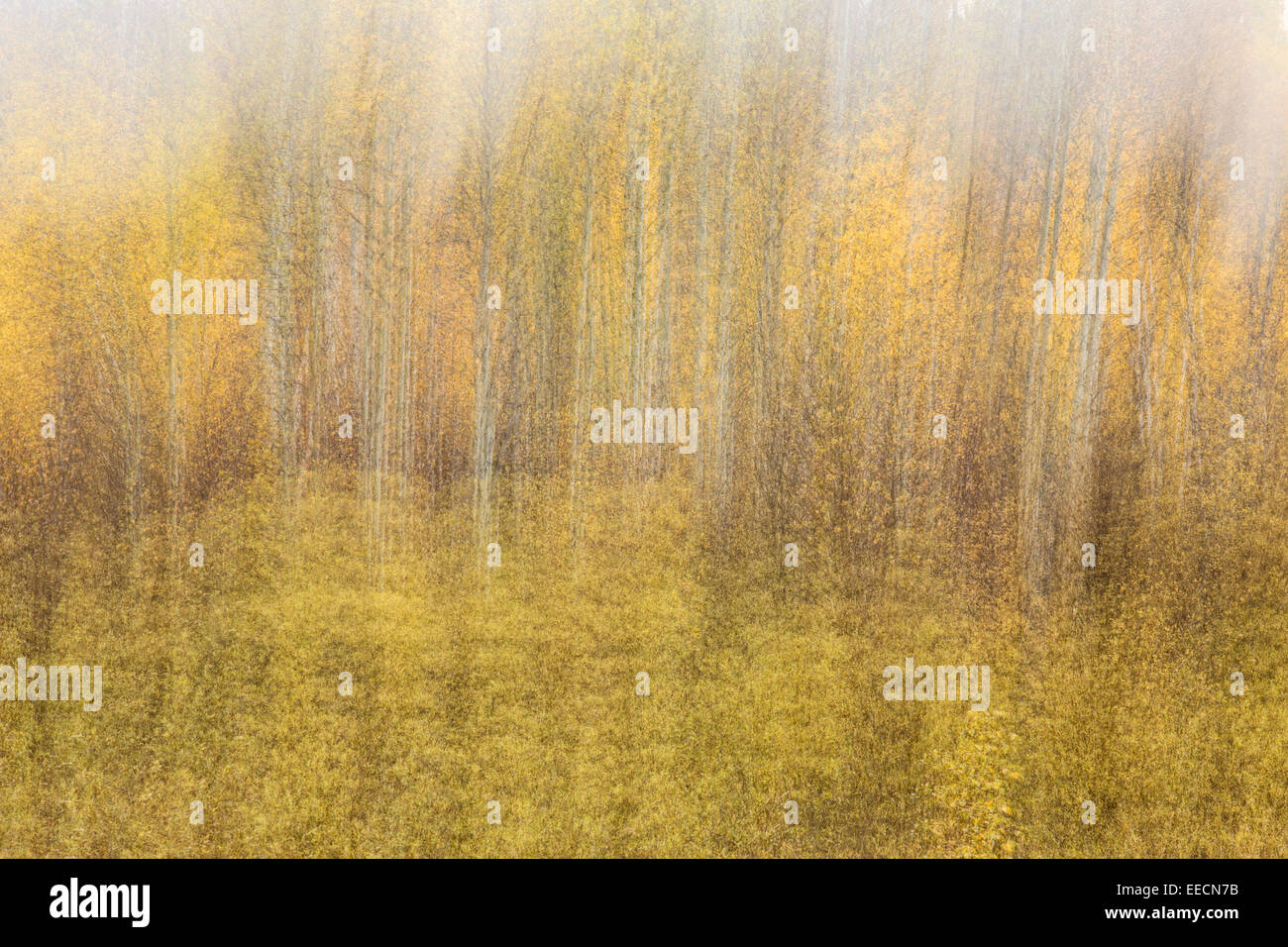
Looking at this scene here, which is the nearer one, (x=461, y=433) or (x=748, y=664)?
(x=748, y=664)

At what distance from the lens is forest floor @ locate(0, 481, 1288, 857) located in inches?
303

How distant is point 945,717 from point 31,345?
34.0 ft

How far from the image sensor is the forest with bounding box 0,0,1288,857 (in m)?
7.86

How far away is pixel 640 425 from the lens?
8891mm

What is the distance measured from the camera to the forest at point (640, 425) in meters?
7.86

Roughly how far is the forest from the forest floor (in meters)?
0.04

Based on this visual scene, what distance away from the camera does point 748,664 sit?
8.21 meters

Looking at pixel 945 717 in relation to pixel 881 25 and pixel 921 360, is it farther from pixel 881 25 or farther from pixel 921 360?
pixel 881 25

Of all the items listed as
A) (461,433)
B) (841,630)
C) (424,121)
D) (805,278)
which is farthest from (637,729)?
(424,121)

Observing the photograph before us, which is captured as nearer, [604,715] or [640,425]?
[604,715]

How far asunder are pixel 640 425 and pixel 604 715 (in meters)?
3.13

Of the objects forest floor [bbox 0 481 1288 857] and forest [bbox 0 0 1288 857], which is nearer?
forest floor [bbox 0 481 1288 857]

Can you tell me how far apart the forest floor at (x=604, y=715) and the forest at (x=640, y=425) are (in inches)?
1.7

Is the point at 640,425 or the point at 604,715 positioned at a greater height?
the point at 640,425
